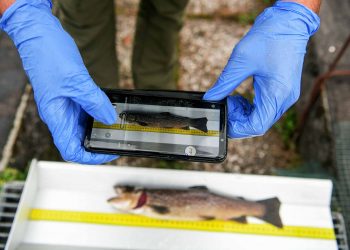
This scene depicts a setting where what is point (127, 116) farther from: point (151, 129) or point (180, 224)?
point (180, 224)

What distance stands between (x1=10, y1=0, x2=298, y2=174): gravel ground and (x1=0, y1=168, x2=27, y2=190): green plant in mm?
63

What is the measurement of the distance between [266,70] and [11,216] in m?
1.13

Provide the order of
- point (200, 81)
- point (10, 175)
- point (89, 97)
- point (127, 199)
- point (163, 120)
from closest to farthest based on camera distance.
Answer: point (89, 97) → point (163, 120) → point (127, 199) → point (10, 175) → point (200, 81)

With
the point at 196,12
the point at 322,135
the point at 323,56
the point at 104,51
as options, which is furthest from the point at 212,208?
the point at 196,12

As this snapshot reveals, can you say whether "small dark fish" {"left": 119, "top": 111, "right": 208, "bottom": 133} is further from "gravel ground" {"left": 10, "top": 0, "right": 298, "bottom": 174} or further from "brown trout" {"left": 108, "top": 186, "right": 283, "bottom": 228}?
"gravel ground" {"left": 10, "top": 0, "right": 298, "bottom": 174}

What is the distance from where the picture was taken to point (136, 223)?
1.42m

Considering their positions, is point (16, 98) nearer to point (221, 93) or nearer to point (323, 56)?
point (221, 93)

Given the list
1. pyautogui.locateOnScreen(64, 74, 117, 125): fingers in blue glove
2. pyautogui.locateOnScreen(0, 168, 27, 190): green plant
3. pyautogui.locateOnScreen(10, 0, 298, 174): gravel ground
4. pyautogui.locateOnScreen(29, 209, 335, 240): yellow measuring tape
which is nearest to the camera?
pyautogui.locateOnScreen(64, 74, 117, 125): fingers in blue glove

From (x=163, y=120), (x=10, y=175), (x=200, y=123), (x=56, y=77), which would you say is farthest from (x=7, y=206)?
(x=200, y=123)

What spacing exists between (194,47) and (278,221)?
1466mm

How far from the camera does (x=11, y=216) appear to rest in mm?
1494

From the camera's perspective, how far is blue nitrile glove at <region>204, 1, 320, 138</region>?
124 cm

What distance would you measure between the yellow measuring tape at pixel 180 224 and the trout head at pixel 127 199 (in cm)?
4

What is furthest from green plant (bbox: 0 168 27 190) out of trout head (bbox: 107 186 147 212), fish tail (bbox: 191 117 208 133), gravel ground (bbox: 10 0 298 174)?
fish tail (bbox: 191 117 208 133)
